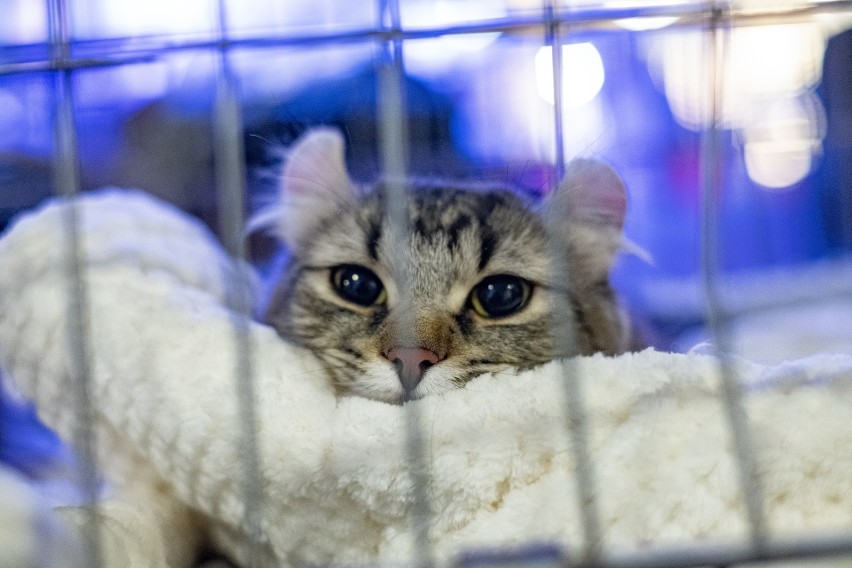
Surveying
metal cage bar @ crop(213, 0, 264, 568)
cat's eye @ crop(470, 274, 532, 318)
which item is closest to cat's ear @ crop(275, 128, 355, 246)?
cat's eye @ crop(470, 274, 532, 318)

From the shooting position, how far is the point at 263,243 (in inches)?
63.6

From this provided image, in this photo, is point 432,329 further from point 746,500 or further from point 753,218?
point 753,218

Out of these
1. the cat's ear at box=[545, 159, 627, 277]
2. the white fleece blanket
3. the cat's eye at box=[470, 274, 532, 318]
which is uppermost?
the cat's ear at box=[545, 159, 627, 277]

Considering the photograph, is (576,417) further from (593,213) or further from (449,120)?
(449,120)

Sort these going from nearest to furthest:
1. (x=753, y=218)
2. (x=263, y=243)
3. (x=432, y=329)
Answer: (x=432, y=329), (x=263, y=243), (x=753, y=218)

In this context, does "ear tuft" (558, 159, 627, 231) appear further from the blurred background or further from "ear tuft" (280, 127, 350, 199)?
"ear tuft" (280, 127, 350, 199)

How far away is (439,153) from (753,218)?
860 mm

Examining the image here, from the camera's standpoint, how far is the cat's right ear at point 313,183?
1125mm

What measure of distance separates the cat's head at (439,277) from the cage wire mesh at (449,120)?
77 mm

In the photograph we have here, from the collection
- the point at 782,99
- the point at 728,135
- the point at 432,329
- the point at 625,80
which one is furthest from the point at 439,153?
the point at 432,329

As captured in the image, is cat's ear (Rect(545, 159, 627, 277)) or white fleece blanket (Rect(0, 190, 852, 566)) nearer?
white fleece blanket (Rect(0, 190, 852, 566))

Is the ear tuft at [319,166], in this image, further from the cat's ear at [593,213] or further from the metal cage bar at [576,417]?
the metal cage bar at [576,417]

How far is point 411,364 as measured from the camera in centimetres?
85

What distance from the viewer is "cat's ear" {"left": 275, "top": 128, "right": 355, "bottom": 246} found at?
3.69 ft
